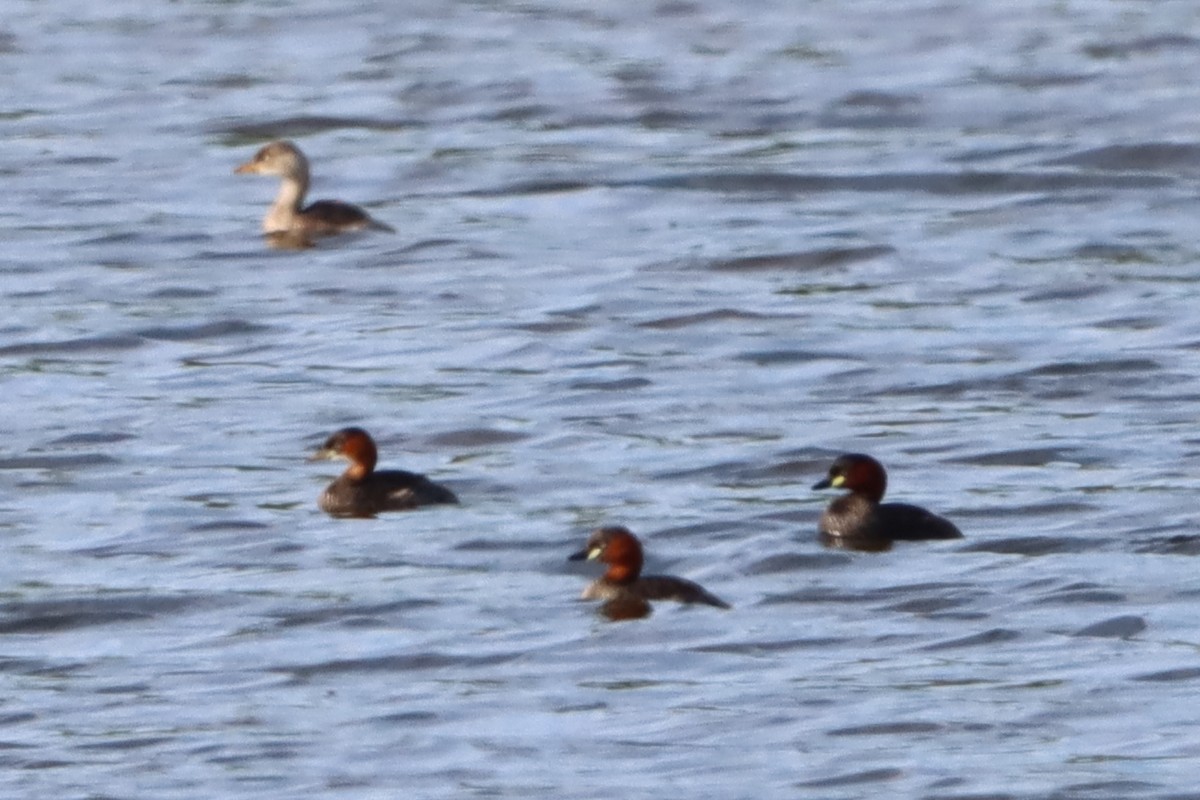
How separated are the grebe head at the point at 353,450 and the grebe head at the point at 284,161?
7413 mm

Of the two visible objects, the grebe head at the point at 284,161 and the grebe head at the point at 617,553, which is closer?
the grebe head at the point at 617,553

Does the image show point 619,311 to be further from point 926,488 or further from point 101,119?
point 101,119

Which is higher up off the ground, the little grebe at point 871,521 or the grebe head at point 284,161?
the little grebe at point 871,521

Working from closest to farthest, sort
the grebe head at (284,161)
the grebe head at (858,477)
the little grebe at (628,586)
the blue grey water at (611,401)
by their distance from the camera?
the blue grey water at (611,401)
the little grebe at (628,586)
the grebe head at (858,477)
the grebe head at (284,161)

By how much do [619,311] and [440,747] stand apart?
27.3 feet

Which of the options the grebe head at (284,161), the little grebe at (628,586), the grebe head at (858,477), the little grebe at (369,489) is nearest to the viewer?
the little grebe at (628,586)

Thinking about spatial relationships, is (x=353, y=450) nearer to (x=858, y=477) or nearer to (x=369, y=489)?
(x=369, y=489)

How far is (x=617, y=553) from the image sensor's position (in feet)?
38.8

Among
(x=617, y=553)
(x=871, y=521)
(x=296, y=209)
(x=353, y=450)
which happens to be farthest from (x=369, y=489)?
(x=296, y=209)

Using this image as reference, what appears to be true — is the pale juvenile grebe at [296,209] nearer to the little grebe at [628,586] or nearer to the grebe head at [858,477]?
the grebe head at [858,477]

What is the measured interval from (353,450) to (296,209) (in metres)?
7.34

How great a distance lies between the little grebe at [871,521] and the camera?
496 inches

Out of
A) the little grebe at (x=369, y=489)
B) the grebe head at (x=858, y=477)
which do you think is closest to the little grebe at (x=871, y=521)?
the grebe head at (x=858, y=477)

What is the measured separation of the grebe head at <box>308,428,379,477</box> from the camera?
44.6 feet
